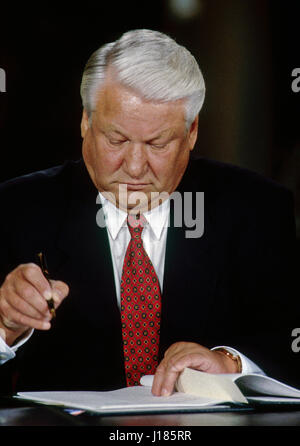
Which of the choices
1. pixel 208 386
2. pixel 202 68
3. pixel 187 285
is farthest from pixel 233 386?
pixel 202 68

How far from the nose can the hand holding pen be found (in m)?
A: 0.56

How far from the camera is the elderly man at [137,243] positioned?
1852 millimetres

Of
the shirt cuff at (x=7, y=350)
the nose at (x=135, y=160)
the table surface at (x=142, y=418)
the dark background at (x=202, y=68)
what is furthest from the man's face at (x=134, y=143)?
the table surface at (x=142, y=418)

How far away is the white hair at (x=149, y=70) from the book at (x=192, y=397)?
32.6 inches

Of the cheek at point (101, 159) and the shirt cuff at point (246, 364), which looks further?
the cheek at point (101, 159)

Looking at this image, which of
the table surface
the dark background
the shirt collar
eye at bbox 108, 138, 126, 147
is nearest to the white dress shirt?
the shirt collar

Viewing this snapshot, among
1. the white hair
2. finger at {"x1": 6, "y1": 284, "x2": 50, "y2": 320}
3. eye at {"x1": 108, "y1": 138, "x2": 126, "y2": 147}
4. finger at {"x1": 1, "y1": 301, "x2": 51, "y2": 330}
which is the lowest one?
finger at {"x1": 1, "y1": 301, "x2": 51, "y2": 330}

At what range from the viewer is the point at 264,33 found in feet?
8.20

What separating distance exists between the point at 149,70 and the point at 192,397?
0.93 m

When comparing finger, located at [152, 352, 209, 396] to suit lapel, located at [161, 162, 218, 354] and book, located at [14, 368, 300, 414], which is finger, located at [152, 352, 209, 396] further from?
suit lapel, located at [161, 162, 218, 354]

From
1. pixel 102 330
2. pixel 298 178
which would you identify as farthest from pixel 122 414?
pixel 298 178

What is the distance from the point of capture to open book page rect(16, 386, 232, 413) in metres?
1.13

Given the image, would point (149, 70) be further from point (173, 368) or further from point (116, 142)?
point (173, 368)

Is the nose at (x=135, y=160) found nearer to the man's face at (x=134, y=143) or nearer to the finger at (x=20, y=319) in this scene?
the man's face at (x=134, y=143)
